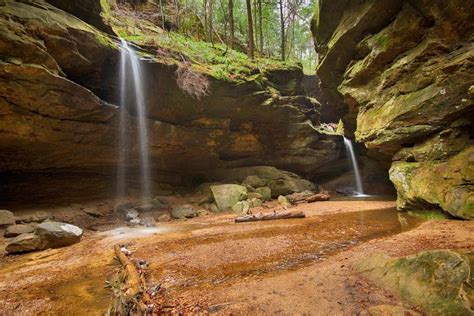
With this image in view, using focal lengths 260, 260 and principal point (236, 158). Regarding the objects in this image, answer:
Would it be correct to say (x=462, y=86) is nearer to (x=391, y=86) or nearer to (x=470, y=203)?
(x=391, y=86)

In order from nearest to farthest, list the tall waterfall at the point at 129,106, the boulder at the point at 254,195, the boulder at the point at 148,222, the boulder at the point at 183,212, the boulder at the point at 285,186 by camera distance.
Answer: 1. the boulder at the point at 148,222
2. the tall waterfall at the point at 129,106
3. the boulder at the point at 183,212
4. the boulder at the point at 254,195
5. the boulder at the point at 285,186

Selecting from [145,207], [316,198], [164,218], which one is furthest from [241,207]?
[145,207]

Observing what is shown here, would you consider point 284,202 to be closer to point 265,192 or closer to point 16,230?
point 265,192

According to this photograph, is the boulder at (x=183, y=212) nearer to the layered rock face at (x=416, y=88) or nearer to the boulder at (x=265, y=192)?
the boulder at (x=265, y=192)

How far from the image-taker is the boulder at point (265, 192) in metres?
15.6

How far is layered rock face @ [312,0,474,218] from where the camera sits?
7.51 m

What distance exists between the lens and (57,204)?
487 inches

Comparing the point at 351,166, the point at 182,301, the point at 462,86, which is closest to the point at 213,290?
the point at 182,301

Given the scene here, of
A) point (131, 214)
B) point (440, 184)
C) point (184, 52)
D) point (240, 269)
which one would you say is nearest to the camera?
point (240, 269)

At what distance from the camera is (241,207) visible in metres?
13.2

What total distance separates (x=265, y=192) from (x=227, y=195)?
2.82m

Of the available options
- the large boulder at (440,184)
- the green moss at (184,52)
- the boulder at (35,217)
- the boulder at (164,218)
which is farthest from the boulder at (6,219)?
the large boulder at (440,184)

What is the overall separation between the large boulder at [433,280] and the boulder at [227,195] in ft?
33.7

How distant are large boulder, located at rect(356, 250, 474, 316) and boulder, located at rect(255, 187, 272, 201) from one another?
12.0 metres
